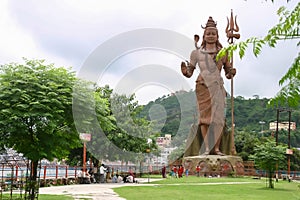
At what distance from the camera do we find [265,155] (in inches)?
785

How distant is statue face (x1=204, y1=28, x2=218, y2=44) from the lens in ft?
110

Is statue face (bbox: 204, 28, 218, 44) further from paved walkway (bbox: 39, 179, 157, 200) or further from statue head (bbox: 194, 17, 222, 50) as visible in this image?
paved walkway (bbox: 39, 179, 157, 200)

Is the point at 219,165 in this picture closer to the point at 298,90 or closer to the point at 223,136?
the point at 223,136

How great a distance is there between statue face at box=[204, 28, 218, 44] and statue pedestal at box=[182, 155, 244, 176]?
31.1 ft

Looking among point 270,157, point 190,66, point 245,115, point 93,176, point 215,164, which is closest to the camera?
point 270,157

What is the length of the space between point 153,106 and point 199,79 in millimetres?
9829

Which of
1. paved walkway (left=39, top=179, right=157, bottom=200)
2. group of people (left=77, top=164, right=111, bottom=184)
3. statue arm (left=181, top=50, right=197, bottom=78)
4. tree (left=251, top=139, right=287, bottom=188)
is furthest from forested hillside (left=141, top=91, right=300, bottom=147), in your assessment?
paved walkway (left=39, top=179, right=157, bottom=200)

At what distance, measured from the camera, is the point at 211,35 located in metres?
33.5

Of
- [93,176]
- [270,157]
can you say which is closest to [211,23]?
[270,157]

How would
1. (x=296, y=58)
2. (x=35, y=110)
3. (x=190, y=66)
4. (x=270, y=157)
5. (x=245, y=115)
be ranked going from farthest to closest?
(x=245, y=115) < (x=190, y=66) < (x=270, y=157) < (x=35, y=110) < (x=296, y=58)

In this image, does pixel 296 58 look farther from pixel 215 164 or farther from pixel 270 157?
pixel 215 164

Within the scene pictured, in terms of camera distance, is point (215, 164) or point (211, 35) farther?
point (211, 35)

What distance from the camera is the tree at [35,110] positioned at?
1073 cm

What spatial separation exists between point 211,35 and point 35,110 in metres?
24.8
